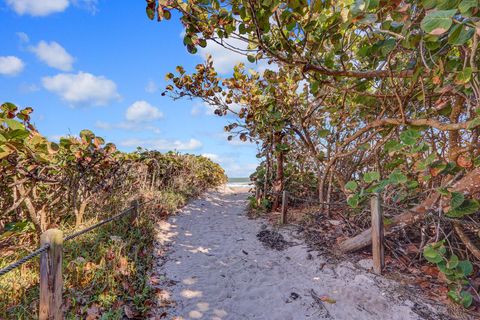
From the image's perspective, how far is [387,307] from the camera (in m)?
3.61

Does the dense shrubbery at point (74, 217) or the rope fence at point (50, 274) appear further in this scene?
the dense shrubbery at point (74, 217)

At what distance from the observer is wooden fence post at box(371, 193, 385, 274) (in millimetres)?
4383

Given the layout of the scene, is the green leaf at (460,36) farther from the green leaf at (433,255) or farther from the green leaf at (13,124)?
the green leaf at (13,124)

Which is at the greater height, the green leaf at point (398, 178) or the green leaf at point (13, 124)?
the green leaf at point (13, 124)

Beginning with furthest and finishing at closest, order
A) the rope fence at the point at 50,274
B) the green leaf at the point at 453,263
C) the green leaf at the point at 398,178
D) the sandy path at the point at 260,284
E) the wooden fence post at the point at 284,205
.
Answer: the wooden fence post at the point at 284,205, the sandy path at the point at 260,284, the green leaf at the point at 453,263, the green leaf at the point at 398,178, the rope fence at the point at 50,274

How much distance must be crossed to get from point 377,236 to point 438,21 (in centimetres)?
345

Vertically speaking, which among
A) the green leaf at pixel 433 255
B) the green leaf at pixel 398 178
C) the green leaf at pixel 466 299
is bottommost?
the green leaf at pixel 466 299

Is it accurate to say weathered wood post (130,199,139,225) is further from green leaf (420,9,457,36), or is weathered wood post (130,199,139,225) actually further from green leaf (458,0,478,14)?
green leaf (458,0,478,14)

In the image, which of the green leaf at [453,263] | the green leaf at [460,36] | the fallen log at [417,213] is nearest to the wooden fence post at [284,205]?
the fallen log at [417,213]

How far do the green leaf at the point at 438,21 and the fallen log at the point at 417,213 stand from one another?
2468 mm

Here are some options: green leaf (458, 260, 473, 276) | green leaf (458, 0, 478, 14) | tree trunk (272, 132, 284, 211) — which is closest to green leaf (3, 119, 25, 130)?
green leaf (458, 0, 478, 14)

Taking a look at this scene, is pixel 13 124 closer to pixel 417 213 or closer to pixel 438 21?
pixel 438 21

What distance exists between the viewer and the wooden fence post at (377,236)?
4383 mm

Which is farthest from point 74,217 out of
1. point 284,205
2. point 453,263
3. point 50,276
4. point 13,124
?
point 453,263
